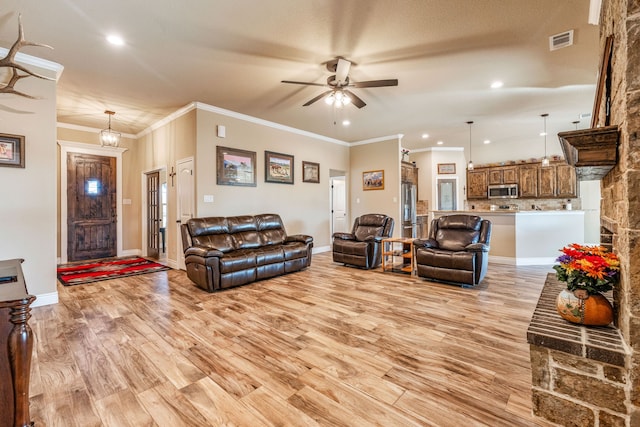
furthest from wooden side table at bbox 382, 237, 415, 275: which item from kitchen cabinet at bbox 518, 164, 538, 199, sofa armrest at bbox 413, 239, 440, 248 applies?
kitchen cabinet at bbox 518, 164, 538, 199

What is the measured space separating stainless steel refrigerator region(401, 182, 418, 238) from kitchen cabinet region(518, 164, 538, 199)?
A: 2.73m

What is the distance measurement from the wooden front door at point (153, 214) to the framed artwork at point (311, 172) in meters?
3.12

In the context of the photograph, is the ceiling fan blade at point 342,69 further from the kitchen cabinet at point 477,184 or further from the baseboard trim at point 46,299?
the kitchen cabinet at point 477,184

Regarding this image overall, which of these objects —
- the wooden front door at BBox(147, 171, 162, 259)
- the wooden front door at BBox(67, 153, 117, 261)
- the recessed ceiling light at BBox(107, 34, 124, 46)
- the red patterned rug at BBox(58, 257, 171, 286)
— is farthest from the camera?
the wooden front door at BBox(147, 171, 162, 259)

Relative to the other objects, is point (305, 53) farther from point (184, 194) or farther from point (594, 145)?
point (184, 194)

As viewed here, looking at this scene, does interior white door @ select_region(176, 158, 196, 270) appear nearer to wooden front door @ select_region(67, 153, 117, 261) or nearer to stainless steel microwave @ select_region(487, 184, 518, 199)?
wooden front door @ select_region(67, 153, 117, 261)

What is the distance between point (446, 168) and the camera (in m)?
8.56

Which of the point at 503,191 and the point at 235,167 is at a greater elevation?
the point at 235,167

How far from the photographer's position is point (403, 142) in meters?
7.87

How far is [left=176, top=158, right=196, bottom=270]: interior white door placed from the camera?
4.93 m

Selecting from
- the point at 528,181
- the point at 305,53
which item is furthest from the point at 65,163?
the point at 528,181

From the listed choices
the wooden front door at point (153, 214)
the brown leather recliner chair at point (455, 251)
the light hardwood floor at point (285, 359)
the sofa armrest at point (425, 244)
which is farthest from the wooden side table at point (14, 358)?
the wooden front door at point (153, 214)

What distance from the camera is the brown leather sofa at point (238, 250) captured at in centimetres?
385

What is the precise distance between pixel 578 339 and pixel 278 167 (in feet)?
17.7
